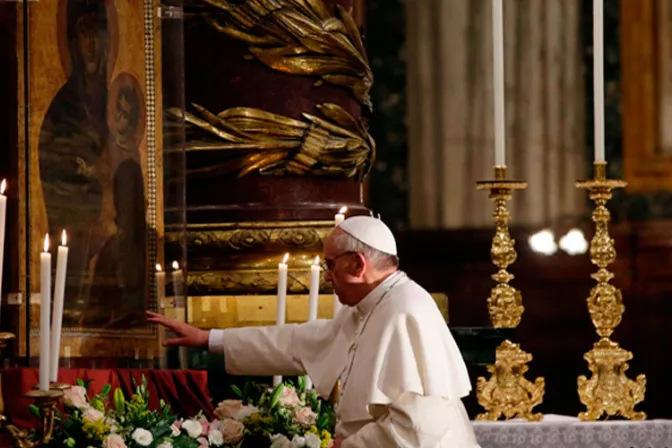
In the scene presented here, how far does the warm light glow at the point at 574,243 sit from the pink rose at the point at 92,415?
6741 mm

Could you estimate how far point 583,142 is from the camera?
10938 mm

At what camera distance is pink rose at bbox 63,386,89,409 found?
14.1ft

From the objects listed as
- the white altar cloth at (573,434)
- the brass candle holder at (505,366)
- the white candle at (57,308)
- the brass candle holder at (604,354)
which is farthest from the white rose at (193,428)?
the brass candle holder at (604,354)

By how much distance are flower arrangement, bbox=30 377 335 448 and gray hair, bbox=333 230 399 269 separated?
0.41m

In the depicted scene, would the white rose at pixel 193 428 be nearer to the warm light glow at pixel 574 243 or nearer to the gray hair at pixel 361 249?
the gray hair at pixel 361 249

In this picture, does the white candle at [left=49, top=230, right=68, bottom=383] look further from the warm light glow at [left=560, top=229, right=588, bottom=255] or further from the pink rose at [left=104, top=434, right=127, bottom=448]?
the warm light glow at [left=560, top=229, right=588, bottom=255]

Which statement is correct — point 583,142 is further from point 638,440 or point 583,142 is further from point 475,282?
point 638,440

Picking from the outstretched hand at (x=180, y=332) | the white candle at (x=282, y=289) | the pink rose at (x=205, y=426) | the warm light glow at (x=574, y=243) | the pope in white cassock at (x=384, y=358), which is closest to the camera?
the pink rose at (x=205, y=426)

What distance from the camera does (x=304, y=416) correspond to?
4.62 m

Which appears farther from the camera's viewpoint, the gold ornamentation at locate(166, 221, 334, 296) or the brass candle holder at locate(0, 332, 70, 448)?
the gold ornamentation at locate(166, 221, 334, 296)

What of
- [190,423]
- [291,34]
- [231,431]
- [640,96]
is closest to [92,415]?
[190,423]

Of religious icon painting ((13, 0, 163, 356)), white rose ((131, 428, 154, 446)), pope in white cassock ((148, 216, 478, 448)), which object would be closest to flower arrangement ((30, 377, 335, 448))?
white rose ((131, 428, 154, 446))

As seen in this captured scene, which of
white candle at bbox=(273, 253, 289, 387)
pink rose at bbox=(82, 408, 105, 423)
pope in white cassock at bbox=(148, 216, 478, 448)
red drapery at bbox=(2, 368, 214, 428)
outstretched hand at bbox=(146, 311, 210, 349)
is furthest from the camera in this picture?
outstretched hand at bbox=(146, 311, 210, 349)

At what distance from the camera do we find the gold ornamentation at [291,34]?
263 inches
